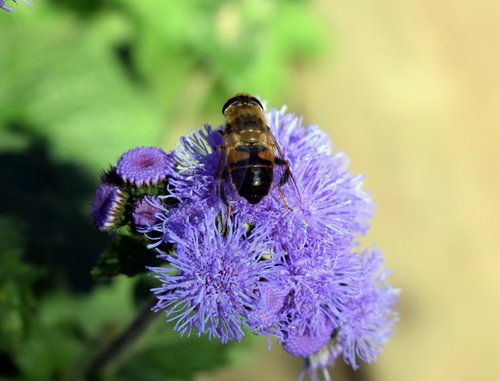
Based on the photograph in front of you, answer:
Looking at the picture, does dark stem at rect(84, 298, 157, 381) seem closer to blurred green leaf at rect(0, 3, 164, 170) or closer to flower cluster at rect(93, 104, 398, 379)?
flower cluster at rect(93, 104, 398, 379)

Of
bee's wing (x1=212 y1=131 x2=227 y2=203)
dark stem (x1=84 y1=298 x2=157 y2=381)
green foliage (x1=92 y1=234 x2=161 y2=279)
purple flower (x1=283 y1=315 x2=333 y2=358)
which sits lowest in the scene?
purple flower (x1=283 y1=315 x2=333 y2=358)

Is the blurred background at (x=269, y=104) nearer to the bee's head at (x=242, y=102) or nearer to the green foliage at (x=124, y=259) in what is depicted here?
the green foliage at (x=124, y=259)

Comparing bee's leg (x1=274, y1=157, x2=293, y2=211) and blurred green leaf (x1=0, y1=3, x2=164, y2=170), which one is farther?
blurred green leaf (x1=0, y1=3, x2=164, y2=170)

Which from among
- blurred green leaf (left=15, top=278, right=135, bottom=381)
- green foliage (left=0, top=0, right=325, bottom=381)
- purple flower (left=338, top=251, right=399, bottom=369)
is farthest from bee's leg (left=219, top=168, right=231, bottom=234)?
blurred green leaf (left=15, top=278, right=135, bottom=381)

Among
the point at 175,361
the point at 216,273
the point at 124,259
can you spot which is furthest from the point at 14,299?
the point at 216,273

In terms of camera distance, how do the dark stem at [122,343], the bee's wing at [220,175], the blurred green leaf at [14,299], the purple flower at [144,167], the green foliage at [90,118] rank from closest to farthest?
the bee's wing at [220,175] < the purple flower at [144,167] < the dark stem at [122,343] < the blurred green leaf at [14,299] < the green foliage at [90,118]

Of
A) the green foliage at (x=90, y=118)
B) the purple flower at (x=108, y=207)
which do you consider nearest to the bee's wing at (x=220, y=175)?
the purple flower at (x=108, y=207)

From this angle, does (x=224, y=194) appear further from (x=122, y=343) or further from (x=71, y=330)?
(x=71, y=330)

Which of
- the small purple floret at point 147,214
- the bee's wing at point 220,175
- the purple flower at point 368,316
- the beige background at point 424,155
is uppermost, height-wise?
the beige background at point 424,155
